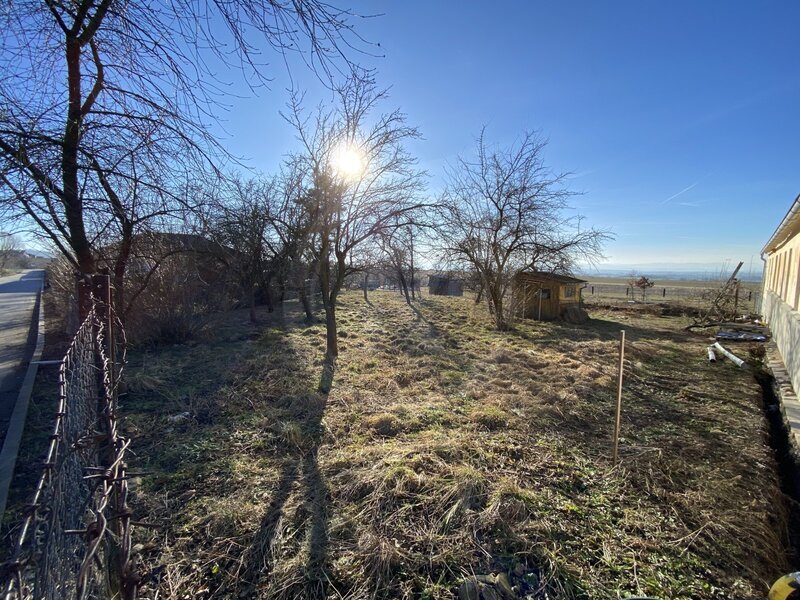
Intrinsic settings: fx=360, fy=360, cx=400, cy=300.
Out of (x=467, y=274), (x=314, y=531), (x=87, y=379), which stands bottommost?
(x=314, y=531)

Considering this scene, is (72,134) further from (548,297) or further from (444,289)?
(444,289)

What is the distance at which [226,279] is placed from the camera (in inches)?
502

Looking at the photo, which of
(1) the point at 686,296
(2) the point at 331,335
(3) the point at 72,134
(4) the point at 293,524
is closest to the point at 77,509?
(4) the point at 293,524

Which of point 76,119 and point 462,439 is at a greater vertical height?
point 76,119

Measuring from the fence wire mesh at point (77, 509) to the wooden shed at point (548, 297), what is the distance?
13.5 metres

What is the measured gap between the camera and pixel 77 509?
204cm

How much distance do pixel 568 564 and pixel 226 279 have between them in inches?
507

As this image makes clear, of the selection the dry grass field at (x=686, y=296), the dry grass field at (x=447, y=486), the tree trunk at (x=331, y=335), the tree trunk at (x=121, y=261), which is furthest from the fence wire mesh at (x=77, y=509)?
the dry grass field at (x=686, y=296)

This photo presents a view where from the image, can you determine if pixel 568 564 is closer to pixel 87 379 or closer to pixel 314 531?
pixel 314 531

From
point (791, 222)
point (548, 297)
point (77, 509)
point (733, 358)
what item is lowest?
point (733, 358)

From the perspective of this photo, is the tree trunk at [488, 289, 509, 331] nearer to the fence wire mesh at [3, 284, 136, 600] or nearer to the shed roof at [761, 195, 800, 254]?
the shed roof at [761, 195, 800, 254]

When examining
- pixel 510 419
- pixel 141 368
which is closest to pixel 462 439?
pixel 510 419

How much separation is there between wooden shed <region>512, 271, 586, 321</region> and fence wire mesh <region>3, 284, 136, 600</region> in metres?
13.5

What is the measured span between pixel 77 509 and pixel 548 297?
49.3 ft
